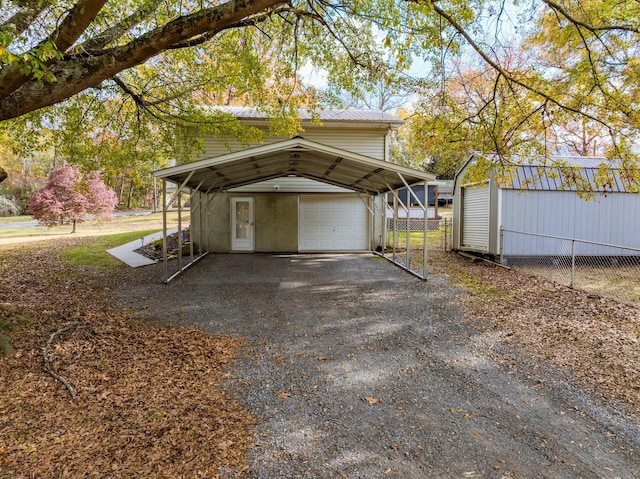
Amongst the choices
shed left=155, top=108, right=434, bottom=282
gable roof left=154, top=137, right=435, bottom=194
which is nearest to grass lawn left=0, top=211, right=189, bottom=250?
shed left=155, top=108, right=434, bottom=282

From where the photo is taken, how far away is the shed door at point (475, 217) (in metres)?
11.2

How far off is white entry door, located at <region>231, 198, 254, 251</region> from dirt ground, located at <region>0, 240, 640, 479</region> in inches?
246

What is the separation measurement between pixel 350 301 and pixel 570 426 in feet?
14.1

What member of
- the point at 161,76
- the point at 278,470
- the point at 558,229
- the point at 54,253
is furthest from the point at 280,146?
the point at 54,253

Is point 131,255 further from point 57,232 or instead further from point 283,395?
point 57,232

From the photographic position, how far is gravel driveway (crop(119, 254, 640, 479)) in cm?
253

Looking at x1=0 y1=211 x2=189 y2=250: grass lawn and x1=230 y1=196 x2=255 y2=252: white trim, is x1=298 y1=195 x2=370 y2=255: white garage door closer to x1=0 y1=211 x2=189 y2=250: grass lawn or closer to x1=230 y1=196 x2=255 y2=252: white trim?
x1=230 y1=196 x2=255 y2=252: white trim

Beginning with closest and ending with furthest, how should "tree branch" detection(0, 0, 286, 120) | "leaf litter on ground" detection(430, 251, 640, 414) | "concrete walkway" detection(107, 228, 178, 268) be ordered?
"leaf litter on ground" detection(430, 251, 640, 414), "tree branch" detection(0, 0, 286, 120), "concrete walkway" detection(107, 228, 178, 268)

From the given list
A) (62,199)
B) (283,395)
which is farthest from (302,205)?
(62,199)

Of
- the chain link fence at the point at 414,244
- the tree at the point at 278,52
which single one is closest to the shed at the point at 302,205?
the chain link fence at the point at 414,244

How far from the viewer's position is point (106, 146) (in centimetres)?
944

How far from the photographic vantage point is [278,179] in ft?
44.0

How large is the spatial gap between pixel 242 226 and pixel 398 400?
35.8 ft

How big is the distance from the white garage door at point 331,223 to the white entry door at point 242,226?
184cm
